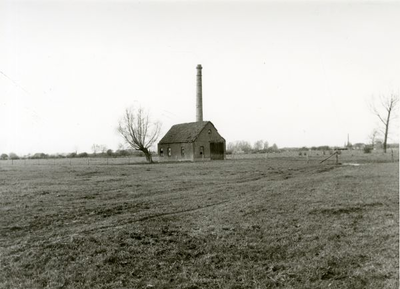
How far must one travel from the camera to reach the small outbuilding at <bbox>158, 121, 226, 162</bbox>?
4872 cm

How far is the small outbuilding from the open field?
32.9m

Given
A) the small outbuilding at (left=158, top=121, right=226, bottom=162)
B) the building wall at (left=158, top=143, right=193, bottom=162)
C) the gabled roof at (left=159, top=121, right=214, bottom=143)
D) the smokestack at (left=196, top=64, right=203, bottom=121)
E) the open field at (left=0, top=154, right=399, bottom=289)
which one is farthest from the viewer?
the smokestack at (left=196, top=64, right=203, bottom=121)

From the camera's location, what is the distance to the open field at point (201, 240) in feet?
22.9

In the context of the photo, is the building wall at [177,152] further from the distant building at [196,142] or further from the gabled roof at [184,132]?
the gabled roof at [184,132]

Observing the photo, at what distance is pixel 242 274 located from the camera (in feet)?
23.6

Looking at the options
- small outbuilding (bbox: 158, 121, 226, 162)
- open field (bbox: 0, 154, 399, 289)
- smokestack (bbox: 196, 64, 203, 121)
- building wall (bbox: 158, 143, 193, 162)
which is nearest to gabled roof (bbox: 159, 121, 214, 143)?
small outbuilding (bbox: 158, 121, 226, 162)

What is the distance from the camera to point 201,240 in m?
9.27

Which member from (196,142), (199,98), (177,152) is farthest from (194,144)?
(199,98)

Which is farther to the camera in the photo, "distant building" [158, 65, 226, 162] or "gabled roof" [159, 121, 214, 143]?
"gabled roof" [159, 121, 214, 143]

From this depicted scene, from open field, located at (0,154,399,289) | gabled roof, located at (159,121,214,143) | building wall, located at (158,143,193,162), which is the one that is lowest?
open field, located at (0,154,399,289)

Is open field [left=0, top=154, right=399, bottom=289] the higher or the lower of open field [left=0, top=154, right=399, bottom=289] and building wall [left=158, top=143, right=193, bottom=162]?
the lower

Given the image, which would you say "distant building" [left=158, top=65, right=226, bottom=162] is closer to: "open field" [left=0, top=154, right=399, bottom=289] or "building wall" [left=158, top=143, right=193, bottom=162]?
"building wall" [left=158, top=143, right=193, bottom=162]

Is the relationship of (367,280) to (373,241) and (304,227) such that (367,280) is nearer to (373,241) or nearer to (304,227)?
(373,241)

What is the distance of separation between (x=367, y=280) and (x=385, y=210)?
19.5 ft
